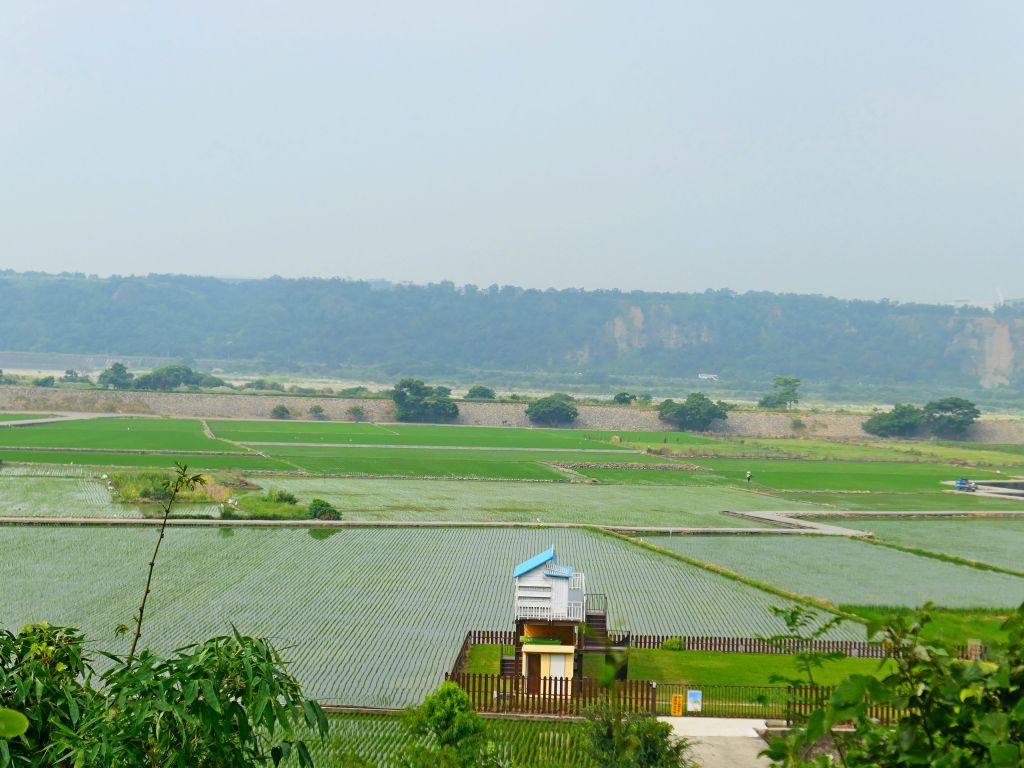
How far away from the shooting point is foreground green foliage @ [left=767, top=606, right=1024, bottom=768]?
8.40 feet

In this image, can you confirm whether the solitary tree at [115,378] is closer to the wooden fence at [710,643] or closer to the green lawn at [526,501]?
the green lawn at [526,501]

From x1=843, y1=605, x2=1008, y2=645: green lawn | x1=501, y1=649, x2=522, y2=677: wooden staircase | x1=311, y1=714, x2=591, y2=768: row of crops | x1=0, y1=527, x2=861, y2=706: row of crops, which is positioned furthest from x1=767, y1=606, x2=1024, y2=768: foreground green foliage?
x1=843, y1=605, x2=1008, y2=645: green lawn

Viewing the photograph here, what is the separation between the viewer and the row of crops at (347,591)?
19125 millimetres

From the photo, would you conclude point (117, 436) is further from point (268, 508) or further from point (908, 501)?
point (908, 501)

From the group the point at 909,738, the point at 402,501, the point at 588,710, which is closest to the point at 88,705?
the point at 909,738

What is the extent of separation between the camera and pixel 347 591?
79.5ft

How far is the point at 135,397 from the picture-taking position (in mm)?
84812

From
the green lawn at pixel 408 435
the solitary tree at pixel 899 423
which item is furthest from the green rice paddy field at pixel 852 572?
the solitary tree at pixel 899 423

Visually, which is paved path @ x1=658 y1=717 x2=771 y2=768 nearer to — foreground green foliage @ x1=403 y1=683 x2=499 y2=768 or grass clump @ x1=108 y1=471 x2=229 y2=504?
foreground green foliage @ x1=403 y1=683 x2=499 y2=768

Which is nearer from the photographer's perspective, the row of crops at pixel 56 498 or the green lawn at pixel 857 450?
the row of crops at pixel 56 498

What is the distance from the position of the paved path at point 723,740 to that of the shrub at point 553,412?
73.0 metres

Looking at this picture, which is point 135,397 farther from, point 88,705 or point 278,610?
point 88,705

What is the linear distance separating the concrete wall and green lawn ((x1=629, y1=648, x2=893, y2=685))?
224 ft

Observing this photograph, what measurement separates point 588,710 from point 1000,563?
73.0ft
